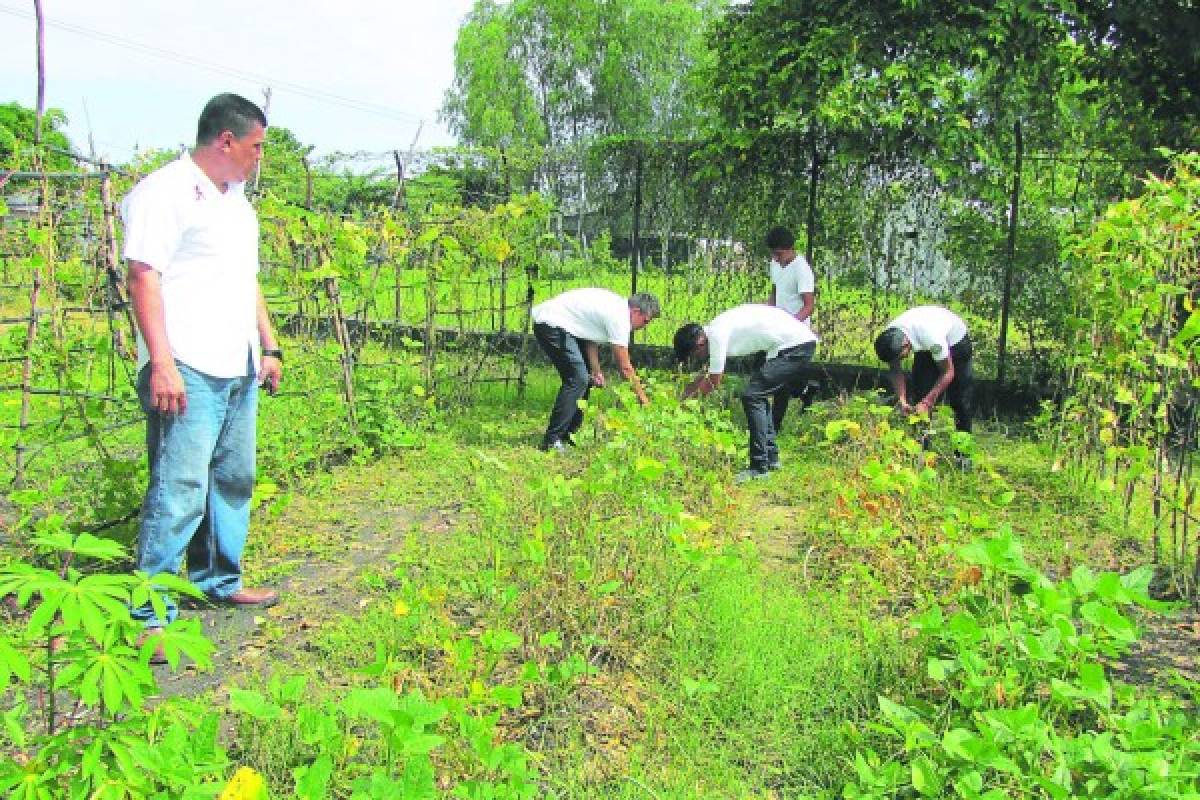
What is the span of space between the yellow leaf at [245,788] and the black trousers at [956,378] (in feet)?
16.3

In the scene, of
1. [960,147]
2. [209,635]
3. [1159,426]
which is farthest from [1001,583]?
[960,147]

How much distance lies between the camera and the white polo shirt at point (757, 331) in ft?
19.0

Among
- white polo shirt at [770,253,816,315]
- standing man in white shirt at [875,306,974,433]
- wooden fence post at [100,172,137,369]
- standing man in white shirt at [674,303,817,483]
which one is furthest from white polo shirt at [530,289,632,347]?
wooden fence post at [100,172,137,369]

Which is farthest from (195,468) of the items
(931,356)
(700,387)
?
(931,356)

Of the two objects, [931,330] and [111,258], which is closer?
[111,258]

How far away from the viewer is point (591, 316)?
629 cm

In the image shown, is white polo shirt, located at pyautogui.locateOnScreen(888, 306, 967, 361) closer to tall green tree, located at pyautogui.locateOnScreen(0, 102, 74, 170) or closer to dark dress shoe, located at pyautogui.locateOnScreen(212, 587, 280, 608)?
dark dress shoe, located at pyautogui.locateOnScreen(212, 587, 280, 608)

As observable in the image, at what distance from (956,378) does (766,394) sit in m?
1.31

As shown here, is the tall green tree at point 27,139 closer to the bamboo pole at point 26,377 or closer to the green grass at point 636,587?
the bamboo pole at point 26,377

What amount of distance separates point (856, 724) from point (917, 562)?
3.87ft

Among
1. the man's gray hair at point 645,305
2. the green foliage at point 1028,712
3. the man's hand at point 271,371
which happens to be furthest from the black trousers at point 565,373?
the green foliage at point 1028,712

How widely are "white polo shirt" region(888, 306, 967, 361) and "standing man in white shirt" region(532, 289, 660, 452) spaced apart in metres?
1.65

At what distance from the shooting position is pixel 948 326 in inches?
233

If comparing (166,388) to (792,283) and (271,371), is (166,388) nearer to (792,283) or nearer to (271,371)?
(271,371)
